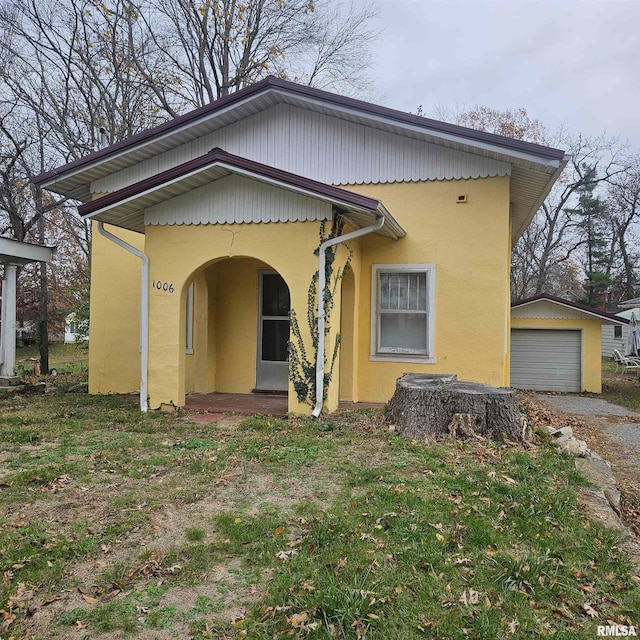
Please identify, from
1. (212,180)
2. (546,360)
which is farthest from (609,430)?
(212,180)

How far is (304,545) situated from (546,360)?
13.8 metres

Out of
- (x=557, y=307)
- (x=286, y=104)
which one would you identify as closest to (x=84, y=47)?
(x=286, y=104)

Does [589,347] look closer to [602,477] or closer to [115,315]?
[602,477]

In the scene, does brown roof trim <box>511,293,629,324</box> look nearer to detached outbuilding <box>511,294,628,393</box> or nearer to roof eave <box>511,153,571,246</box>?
detached outbuilding <box>511,294,628,393</box>

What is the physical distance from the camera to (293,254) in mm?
7211

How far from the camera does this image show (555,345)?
1519cm

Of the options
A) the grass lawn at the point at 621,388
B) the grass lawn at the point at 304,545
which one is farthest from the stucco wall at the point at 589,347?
the grass lawn at the point at 304,545

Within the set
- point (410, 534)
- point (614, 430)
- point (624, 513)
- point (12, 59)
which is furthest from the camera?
point (12, 59)

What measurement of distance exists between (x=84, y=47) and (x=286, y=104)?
Result: 1227cm

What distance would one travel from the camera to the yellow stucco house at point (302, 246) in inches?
283

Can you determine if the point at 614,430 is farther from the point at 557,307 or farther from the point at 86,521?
the point at 86,521

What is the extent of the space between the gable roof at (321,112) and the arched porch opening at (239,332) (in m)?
2.58

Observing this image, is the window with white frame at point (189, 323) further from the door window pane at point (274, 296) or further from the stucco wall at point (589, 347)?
the stucco wall at point (589, 347)

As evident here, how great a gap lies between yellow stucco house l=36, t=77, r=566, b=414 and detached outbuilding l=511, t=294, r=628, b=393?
5252 mm
